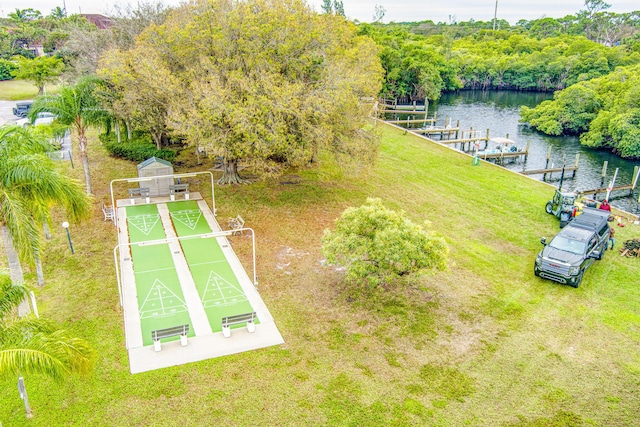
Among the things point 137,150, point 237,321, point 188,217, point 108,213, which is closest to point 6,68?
point 137,150

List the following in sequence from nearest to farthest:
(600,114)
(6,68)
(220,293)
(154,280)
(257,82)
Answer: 1. (220,293)
2. (154,280)
3. (257,82)
4. (600,114)
5. (6,68)

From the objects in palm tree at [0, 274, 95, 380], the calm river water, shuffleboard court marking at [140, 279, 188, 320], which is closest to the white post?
palm tree at [0, 274, 95, 380]

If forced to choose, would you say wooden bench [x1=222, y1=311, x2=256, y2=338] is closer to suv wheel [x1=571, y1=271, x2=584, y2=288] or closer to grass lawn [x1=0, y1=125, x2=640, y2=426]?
grass lawn [x1=0, y1=125, x2=640, y2=426]

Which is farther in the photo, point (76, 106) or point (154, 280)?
point (76, 106)

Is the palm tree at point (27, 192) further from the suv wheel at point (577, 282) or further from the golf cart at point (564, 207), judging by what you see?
the golf cart at point (564, 207)

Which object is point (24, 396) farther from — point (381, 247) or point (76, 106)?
point (76, 106)

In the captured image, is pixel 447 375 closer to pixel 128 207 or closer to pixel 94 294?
pixel 94 294
